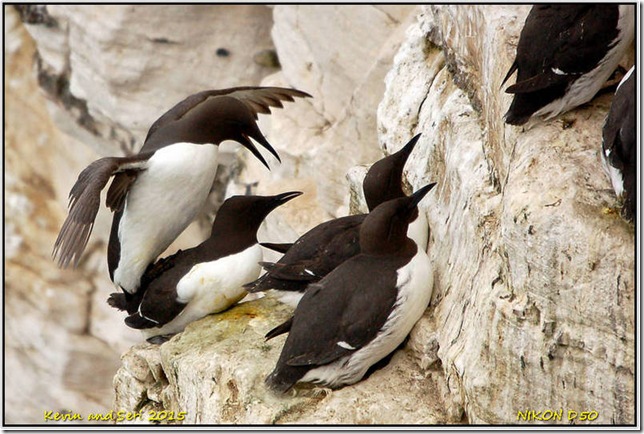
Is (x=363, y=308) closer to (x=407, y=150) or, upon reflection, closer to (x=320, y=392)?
(x=320, y=392)

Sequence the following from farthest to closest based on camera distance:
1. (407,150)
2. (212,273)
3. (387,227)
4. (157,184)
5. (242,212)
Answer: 1. (242,212)
2. (212,273)
3. (157,184)
4. (407,150)
5. (387,227)

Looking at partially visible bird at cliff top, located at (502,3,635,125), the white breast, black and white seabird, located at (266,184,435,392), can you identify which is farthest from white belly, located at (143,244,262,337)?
the white breast

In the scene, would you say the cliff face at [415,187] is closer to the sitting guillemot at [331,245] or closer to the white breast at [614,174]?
the white breast at [614,174]

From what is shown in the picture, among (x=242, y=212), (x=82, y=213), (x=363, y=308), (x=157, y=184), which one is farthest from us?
(x=242, y=212)

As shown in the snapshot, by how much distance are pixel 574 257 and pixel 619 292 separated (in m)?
0.20

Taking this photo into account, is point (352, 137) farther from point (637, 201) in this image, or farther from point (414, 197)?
point (637, 201)

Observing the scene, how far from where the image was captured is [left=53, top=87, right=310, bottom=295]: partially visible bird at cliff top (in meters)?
5.27

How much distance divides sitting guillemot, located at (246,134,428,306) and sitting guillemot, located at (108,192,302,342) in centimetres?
26

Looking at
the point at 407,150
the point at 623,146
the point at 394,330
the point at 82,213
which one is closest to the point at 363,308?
the point at 394,330

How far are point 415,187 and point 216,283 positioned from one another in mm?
1174

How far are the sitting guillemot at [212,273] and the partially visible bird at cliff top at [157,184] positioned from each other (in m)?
0.18

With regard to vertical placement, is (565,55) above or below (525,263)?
above

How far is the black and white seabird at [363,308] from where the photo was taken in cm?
471

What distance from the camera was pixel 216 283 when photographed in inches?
225
